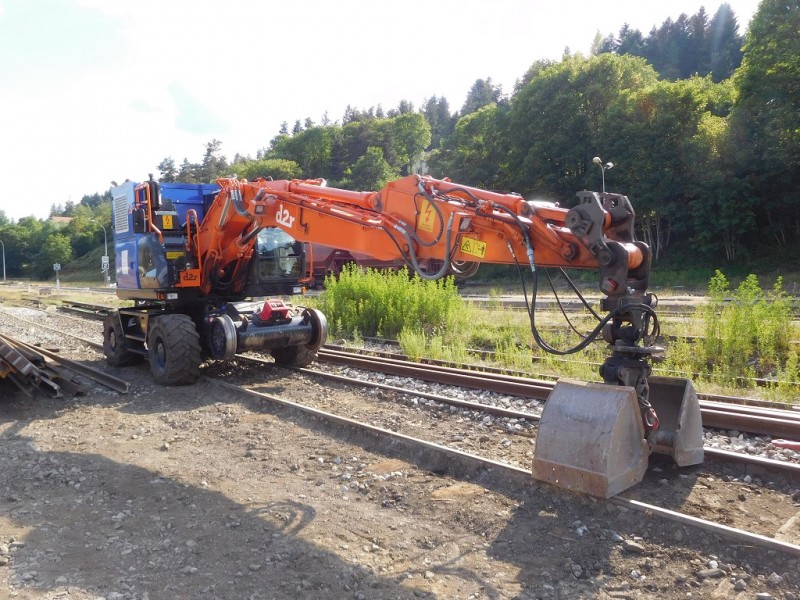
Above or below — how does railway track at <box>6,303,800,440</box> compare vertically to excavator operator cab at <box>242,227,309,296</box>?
below

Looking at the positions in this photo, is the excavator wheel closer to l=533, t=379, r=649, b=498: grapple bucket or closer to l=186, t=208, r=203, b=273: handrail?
l=186, t=208, r=203, b=273: handrail

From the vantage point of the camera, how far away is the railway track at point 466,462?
13.8 feet

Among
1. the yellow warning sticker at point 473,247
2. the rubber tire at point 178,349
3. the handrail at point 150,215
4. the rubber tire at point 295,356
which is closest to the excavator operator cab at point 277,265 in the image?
the rubber tire at point 295,356

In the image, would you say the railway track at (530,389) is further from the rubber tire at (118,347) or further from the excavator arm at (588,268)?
the rubber tire at (118,347)

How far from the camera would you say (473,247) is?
544cm

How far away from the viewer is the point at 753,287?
1079 cm

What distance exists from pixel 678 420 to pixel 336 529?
113 inches

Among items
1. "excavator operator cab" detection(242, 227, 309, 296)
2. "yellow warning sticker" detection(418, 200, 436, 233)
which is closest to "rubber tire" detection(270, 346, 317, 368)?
"excavator operator cab" detection(242, 227, 309, 296)

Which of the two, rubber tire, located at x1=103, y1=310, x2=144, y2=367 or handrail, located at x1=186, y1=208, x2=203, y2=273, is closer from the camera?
handrail, located at x1=186, y1=208, x2=203, y2=273

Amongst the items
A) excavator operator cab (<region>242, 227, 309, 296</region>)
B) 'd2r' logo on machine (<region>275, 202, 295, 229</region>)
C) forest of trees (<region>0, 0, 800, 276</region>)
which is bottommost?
excavator operator cab (<region>242, 227, 309, 296</region>)

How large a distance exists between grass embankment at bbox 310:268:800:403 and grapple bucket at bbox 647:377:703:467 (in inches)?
133

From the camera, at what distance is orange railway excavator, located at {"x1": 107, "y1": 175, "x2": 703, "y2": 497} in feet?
14.8

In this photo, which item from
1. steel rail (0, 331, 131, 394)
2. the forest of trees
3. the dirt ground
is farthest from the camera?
the forest of trees

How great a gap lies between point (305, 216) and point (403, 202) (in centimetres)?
208
